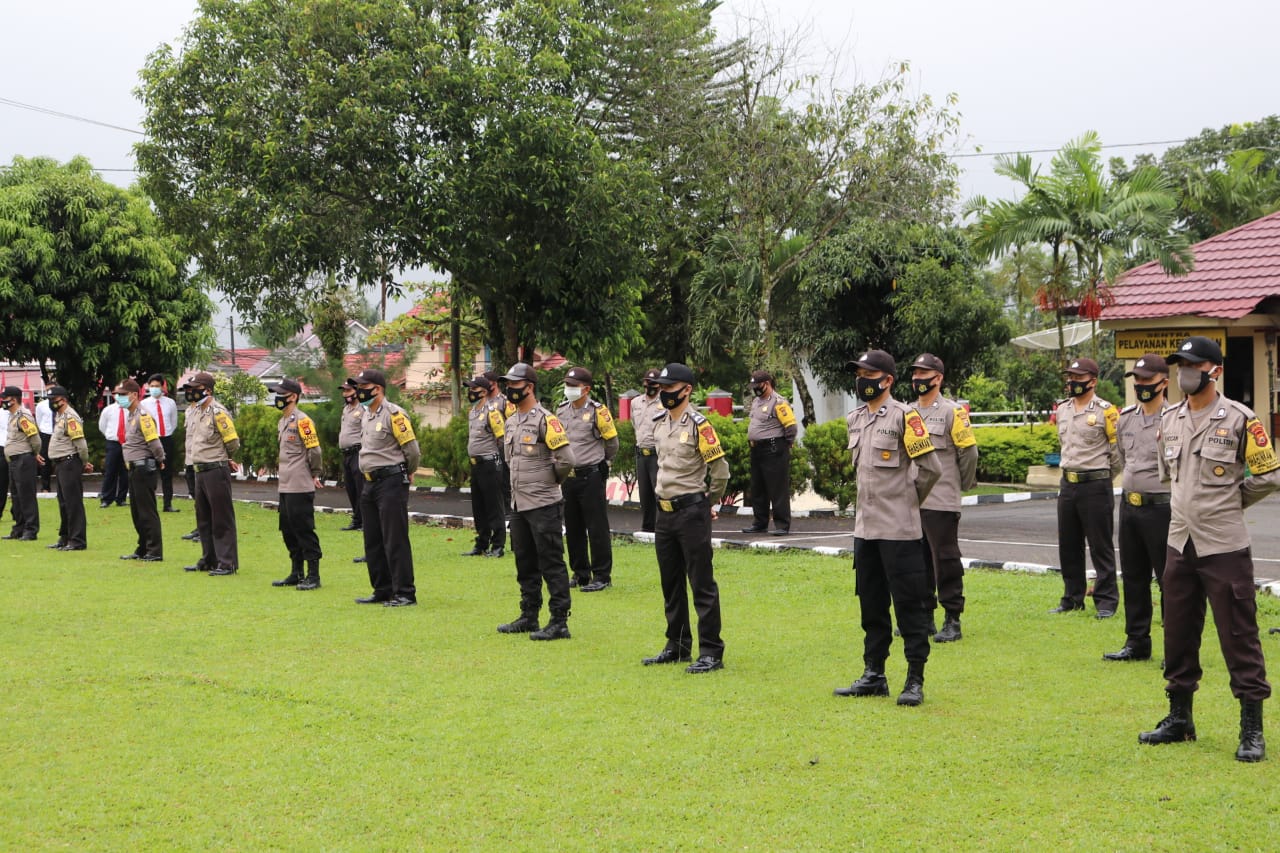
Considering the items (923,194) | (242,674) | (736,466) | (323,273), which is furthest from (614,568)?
(923,194)

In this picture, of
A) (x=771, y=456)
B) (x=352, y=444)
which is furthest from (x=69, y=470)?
(x=771, y=456)

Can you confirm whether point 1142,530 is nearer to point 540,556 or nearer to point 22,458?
point 540,556

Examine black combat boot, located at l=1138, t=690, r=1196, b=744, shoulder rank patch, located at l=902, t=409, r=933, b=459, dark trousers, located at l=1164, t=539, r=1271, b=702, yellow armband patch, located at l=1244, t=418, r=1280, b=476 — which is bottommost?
black combat boot, located at l=1138, t=690, r=1196, b=744

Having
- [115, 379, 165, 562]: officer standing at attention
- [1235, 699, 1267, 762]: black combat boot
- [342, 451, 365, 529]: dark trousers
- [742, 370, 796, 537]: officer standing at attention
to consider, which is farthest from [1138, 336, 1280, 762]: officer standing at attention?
[342, 451, 365, 529]: dark trousers

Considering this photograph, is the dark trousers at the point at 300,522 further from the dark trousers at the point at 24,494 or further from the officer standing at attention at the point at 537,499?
the dark trousers at the point at 24,494

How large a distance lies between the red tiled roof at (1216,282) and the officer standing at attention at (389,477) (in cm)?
1424

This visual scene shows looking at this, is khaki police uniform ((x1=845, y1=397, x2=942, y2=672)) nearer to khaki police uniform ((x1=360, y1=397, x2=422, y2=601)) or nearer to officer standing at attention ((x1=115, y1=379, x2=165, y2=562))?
khaki police uniform ((x1=360, y1=397, x2=422, y2=601))

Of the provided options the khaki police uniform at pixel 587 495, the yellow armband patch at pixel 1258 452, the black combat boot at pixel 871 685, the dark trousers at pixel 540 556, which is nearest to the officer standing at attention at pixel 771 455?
the khaki police uniform at pixel 587 495

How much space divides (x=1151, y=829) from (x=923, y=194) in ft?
61.6

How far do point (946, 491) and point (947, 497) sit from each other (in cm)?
5

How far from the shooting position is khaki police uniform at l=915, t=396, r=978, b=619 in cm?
907

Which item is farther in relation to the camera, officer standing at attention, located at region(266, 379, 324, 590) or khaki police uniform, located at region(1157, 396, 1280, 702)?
officer standing at attention, located at region(266, 379, 324, 590)

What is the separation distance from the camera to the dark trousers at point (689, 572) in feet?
26.9

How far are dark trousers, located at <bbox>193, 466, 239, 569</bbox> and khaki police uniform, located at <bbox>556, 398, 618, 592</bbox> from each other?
367 cm
